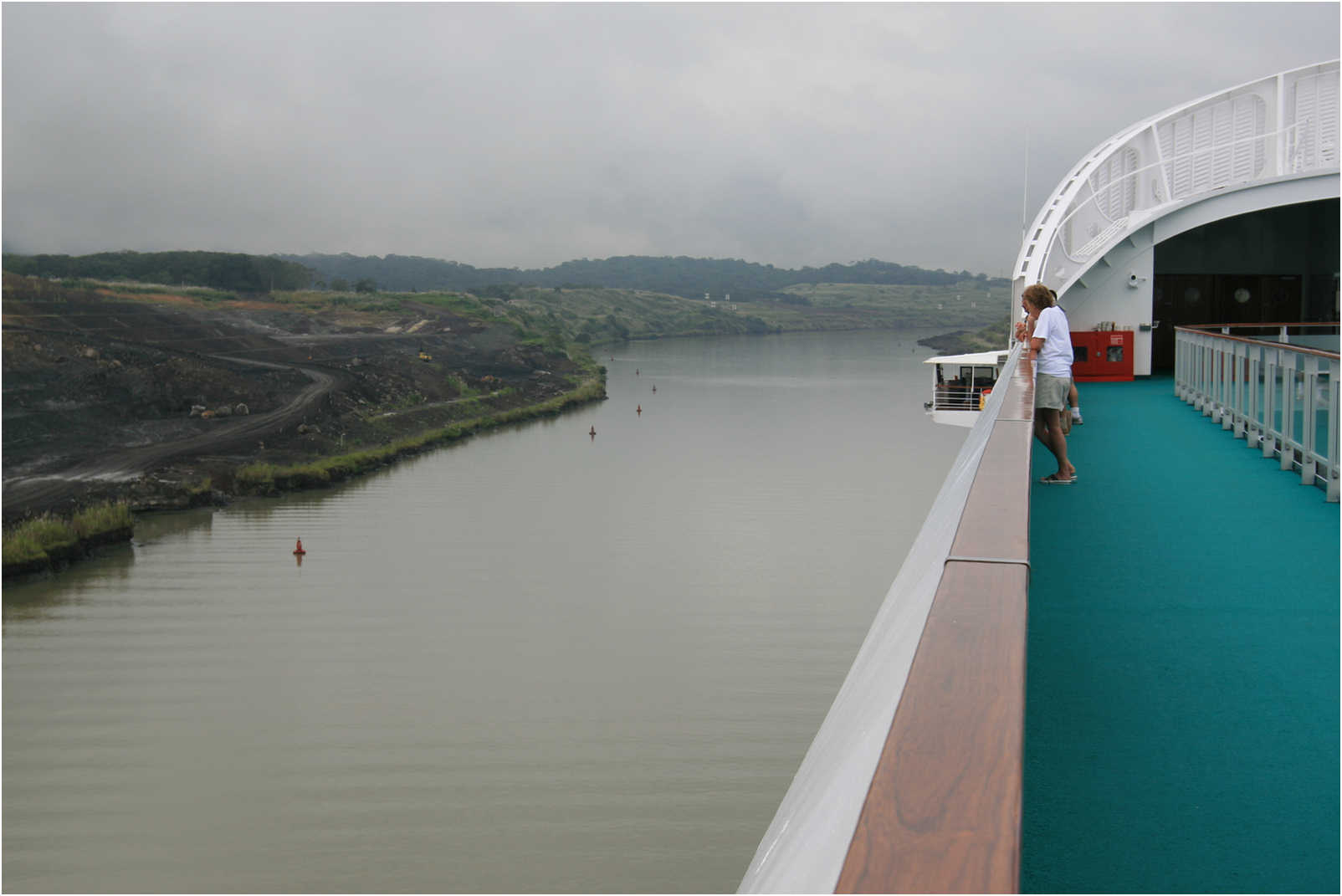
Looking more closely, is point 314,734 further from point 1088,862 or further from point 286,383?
point 286,383

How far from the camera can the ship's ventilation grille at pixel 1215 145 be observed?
18.0 m

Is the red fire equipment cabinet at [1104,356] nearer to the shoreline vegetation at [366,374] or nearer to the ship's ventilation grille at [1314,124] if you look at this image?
the ship's ventilation grille at [1314,124]

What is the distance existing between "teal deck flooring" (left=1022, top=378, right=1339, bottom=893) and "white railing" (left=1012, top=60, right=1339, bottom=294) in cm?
1164

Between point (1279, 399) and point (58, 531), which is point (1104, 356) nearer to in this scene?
point (1279, 399)

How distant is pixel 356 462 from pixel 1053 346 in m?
44.1

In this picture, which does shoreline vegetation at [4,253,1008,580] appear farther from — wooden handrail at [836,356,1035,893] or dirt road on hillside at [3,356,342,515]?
wooden handrail at [836,356,1035,893]

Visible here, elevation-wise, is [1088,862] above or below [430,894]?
above

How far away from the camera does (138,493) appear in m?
41.2

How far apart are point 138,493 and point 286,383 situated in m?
20.4

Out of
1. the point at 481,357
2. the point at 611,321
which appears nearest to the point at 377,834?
the point at 481,357

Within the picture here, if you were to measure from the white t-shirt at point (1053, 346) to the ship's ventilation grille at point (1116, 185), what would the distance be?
12.5 meters

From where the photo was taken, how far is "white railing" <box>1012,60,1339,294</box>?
1730 centimetres

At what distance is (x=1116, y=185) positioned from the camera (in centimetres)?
1873

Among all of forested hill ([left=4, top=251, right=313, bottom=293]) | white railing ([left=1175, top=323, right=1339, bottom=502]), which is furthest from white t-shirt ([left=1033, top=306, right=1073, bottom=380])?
forested hill ([left=4, top=251, right=313, bottom=293])
